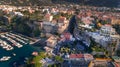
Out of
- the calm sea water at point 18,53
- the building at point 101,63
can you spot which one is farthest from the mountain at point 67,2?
the building at point 101,63

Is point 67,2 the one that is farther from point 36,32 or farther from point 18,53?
point 18,53

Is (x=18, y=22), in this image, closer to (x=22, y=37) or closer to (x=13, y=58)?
(x=22, y=37)

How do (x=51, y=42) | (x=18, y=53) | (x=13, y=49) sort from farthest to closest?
(x=51, y=42), (x=13, y=49), (x=18, y=53)

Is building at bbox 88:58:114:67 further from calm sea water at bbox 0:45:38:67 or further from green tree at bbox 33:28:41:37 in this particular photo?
green tree at bbox 33:28:41:37

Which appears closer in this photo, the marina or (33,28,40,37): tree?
the marina

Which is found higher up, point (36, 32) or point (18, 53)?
point (36, 32)

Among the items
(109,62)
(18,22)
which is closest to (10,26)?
(18,22)

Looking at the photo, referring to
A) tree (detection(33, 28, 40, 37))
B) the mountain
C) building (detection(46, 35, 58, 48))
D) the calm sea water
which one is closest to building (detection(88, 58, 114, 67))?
the calm sea water

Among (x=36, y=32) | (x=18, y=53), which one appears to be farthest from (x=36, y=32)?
(x=18, y=53)

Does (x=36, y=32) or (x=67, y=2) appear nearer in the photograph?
(x=36, y=32)
